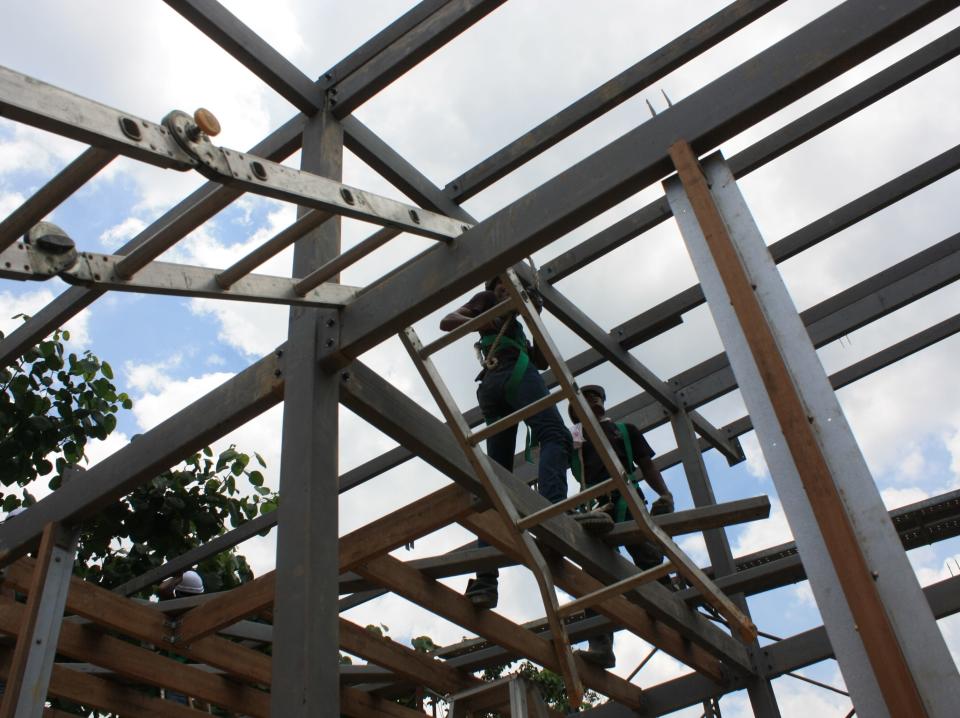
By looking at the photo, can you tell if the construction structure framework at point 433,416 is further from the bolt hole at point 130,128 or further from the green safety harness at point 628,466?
the green safety harness at point 628,466

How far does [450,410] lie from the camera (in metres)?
3.80

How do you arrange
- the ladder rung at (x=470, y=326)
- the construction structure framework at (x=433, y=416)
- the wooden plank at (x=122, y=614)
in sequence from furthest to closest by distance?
the wooden plank at (x=122, y=614), the ladder rung at (x=470, y=326), the construction structure framework at (x=433, y=416)

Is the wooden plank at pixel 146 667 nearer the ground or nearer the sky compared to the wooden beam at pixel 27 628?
nearer the sky

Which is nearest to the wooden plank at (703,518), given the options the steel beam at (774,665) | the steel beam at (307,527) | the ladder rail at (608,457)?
the ladder rail at (608,457)

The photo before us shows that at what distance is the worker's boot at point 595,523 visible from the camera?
4629mm

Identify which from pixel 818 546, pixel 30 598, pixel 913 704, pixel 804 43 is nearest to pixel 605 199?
pixel 804 43

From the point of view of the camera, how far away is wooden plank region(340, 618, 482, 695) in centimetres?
541

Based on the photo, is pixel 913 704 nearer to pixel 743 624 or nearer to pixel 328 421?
pixel 328 421

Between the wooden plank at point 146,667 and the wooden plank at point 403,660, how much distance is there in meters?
0.88

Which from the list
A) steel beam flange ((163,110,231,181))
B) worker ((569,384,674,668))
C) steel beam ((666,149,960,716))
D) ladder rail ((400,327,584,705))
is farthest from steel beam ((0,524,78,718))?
steel beam ((666,149,960,716))

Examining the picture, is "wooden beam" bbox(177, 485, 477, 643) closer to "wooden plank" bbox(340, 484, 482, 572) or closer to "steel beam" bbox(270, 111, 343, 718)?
"wooden plank" bbox(340, 484, 482, 572)

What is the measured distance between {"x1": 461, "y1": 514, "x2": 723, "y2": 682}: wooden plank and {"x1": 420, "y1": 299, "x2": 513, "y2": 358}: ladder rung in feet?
2.90

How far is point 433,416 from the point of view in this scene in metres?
3.95

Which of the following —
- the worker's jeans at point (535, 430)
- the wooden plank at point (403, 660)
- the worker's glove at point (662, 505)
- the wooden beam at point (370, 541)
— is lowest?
the wooden beam at point (370, 541)
